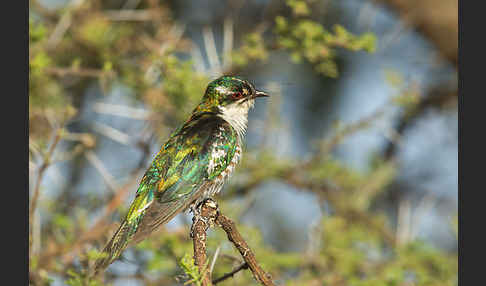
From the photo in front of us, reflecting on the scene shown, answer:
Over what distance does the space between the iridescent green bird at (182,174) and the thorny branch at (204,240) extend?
0.19 meters

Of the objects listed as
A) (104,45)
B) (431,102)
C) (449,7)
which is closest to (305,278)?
(104,45)

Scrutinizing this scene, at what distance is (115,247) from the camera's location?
363cm

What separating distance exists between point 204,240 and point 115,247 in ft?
2.37

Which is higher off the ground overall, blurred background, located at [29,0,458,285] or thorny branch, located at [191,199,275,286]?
blurred background, located at [29,0,458,285]

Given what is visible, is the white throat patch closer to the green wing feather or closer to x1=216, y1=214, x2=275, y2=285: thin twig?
the green wing feather

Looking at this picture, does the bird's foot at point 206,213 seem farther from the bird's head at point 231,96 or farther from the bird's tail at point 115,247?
the bird's head at point 231,96

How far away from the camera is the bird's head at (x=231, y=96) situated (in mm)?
4789

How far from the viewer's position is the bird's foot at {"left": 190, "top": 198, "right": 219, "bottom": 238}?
12.1 ft

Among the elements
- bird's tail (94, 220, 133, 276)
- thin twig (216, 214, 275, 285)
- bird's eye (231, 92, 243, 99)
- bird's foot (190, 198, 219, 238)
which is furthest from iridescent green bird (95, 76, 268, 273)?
thin twig (216, 214, 275, 285)

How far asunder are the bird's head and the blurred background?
0.22 metres

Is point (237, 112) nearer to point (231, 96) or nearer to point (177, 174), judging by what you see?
point (231, 96)

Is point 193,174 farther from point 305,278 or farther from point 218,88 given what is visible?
point 305,278

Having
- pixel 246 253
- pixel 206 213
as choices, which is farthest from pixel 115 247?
pixel 246 253

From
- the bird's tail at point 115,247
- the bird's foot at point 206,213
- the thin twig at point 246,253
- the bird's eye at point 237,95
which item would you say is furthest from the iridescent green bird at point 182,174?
the thin twig at point 246,253
